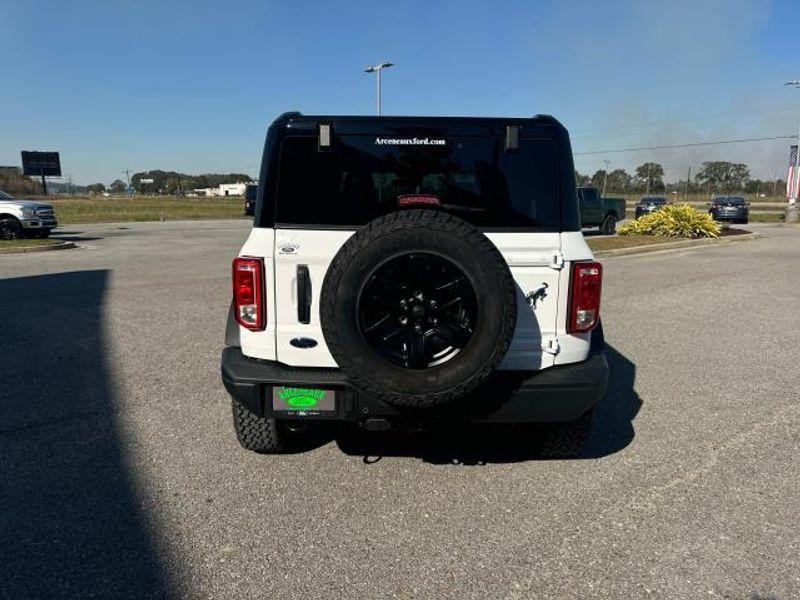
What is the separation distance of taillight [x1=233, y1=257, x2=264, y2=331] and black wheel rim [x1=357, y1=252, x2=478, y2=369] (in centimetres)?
62

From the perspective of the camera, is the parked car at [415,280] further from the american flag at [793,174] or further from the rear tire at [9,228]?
the american flag at [793,174]

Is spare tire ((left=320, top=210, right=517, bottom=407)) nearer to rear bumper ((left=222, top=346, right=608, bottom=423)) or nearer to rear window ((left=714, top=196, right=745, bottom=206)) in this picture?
rear bumper ((left=222, top=346, right=608, bottom=423))

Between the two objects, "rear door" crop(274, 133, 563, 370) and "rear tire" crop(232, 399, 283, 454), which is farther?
"rear tire" crop(232, 399, 283, 454)

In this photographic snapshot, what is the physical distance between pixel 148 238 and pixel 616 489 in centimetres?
1977

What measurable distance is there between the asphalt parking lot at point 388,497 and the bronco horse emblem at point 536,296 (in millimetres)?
1050

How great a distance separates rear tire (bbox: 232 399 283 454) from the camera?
3516 millimetres

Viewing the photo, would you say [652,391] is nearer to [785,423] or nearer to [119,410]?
[785,423]

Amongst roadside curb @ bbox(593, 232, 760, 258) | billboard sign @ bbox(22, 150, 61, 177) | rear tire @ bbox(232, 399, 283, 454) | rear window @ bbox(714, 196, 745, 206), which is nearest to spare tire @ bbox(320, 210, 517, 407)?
rear tire @ bbox(232, 399, 283, 454)

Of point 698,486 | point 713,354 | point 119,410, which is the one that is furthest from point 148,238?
point 698,486

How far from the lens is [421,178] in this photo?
3219 mm

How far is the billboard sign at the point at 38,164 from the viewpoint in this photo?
68625 millimetres

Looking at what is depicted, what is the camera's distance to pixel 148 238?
2012 cm

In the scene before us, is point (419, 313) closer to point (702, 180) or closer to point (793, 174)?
point (793, 174)

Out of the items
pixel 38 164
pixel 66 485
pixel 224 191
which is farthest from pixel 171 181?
pixel 66 485
